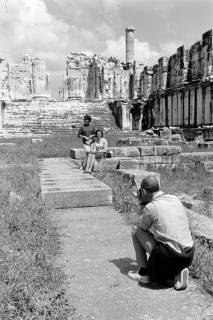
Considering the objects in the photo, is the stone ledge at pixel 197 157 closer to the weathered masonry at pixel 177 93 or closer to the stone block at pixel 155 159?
the stone block at pixel 155 159

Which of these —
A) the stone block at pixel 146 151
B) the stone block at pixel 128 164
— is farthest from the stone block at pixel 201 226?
the stone block at pixel 146 151

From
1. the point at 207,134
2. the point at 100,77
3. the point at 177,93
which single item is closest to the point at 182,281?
the point at 207,134

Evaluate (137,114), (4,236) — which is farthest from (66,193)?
(137,114)

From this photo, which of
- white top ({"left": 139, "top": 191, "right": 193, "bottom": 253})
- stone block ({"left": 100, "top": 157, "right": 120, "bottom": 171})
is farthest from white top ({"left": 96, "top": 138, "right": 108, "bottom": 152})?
white top ({"left": 139, "top": 191, "right": 193, "bottom": 253})

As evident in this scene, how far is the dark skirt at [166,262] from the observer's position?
3.46 m

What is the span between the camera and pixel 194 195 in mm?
9797

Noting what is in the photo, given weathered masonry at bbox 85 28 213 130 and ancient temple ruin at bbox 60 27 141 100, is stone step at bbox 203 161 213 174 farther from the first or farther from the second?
ancient temple ruin at bbox 60 27 141 100

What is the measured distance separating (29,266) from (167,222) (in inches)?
52.0

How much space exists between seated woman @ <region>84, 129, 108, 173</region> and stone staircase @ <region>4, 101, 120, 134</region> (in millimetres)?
21781

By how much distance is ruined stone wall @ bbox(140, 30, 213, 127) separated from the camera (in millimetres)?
26828

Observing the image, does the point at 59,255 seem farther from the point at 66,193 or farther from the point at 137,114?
the point at 137,114

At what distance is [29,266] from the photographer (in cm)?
343

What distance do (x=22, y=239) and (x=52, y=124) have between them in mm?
32267

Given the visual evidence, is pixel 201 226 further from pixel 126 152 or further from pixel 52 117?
pixel 52 117
